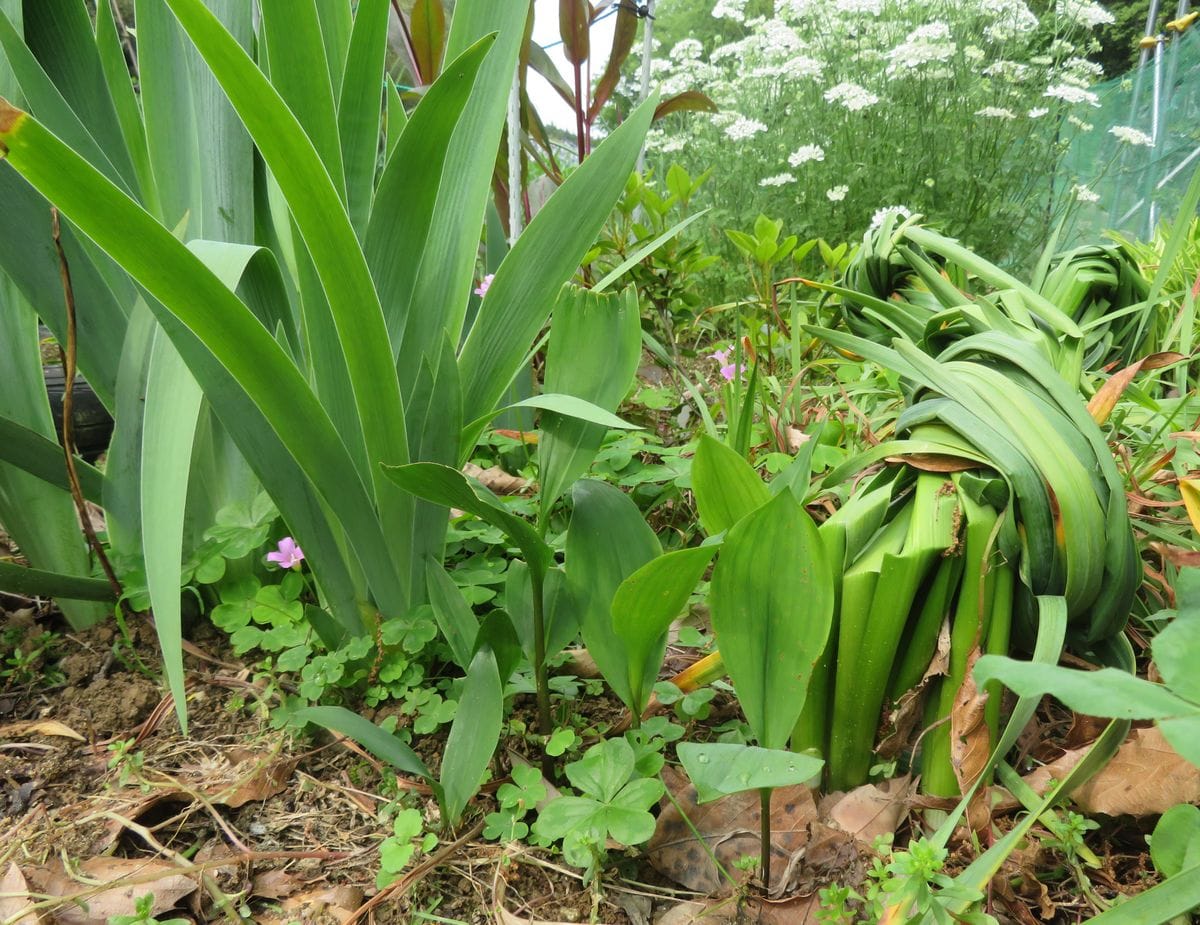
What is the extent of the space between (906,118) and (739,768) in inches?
149

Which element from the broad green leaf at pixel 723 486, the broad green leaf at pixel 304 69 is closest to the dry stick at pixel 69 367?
the broad green leaf at pixel 304 69

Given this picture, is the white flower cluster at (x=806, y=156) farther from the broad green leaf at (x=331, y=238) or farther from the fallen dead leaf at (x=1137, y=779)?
the fallen dead leaf at (x=1137, y=779)

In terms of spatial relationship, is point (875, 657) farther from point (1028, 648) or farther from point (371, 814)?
point (371, 814)

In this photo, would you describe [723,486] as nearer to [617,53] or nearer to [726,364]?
[726,364]

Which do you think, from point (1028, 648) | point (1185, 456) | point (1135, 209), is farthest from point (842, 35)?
point (1028, 648)

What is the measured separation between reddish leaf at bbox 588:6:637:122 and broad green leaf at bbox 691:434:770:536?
200 cm

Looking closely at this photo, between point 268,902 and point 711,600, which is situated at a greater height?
point 711,600

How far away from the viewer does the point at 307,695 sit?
0.70 meters

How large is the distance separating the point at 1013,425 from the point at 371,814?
610mm

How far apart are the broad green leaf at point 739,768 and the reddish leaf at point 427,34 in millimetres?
1785

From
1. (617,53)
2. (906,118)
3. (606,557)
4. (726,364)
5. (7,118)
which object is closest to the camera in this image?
(7,118)

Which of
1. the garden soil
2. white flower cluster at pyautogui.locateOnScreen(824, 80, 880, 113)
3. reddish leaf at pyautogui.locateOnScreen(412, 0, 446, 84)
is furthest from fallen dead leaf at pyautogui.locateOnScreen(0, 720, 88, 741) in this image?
white flower cluster at pyautogui.locateOnScreen(824, 80, 880, 113)

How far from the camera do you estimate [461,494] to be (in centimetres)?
57

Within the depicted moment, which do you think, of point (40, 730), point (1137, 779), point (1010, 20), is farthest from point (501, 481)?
point (1010, 20)
